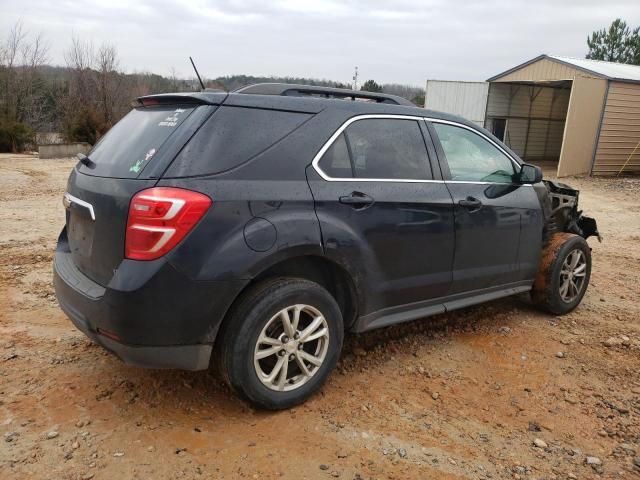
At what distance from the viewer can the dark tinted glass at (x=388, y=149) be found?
3141 mm

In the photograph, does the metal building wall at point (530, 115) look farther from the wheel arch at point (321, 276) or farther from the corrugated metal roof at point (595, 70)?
the wheel arch at point (321, 276)

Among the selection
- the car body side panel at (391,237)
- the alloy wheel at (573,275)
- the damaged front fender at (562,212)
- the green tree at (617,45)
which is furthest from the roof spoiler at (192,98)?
the green tree at (617,45)

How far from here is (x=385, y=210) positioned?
313cm

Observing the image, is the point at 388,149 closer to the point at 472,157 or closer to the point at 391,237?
the point at 391,237

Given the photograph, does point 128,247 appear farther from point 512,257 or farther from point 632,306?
point 632,306

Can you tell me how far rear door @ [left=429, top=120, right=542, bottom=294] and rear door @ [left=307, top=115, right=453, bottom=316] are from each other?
14 cm

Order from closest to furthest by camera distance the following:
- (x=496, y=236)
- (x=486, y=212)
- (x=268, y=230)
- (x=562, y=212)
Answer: (x=268, y=230) → (x=486, y=212) → (x=496, y=236) → (x=562, y=212)

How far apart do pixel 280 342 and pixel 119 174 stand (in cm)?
124

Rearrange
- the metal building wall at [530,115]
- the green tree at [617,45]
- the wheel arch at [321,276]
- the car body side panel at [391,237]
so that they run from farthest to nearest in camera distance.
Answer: the green tree at [617,45] → the metal building wall at [530,115] → the car body side panel at [391,237] → the wheel arch at [321,276]

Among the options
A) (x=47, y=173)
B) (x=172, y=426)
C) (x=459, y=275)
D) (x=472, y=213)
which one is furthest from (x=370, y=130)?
(x=47, y=173)

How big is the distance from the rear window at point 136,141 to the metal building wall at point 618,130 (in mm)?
18727

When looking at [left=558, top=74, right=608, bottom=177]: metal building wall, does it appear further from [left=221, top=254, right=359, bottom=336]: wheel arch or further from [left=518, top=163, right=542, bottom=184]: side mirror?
[left=221, top=254, right=359, bottom=336]: wheel arch

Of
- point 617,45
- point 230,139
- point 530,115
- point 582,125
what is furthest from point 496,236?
point 617,45

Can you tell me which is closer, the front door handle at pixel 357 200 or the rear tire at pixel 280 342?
the rear tire at pixel 280 342
